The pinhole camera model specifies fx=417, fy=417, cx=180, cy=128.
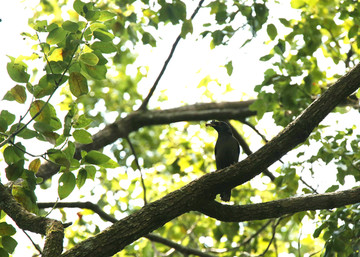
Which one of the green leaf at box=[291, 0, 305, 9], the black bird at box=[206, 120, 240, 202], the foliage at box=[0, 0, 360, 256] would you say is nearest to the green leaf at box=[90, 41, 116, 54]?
the foliage at box=[0, 0, 360, 256]

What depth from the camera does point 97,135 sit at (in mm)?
5805

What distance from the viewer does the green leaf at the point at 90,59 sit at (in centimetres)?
322

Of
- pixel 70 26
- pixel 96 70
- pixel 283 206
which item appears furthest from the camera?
pixel 283 206

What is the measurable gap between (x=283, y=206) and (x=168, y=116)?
3204 mm

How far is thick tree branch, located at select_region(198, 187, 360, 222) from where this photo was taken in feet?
12.1

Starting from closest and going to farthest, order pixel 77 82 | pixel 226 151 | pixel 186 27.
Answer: pixel 77 82 → pixel 186 27 → pixel 226 151

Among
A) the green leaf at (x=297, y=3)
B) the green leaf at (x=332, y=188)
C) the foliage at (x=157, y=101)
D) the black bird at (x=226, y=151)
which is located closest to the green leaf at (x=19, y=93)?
the foliage at (x=157, y=101)

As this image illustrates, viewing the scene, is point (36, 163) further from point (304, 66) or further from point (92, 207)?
point (304, 66)

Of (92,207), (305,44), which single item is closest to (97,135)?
(92,207)

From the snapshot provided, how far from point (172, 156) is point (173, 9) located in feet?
12.0

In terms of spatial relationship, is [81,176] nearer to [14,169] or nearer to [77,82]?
[14,169]

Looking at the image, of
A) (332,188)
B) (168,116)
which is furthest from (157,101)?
(332,188)

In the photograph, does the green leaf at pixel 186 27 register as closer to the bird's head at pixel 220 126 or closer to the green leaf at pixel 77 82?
the bird's head at pixel 220 126

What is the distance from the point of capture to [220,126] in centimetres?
645
